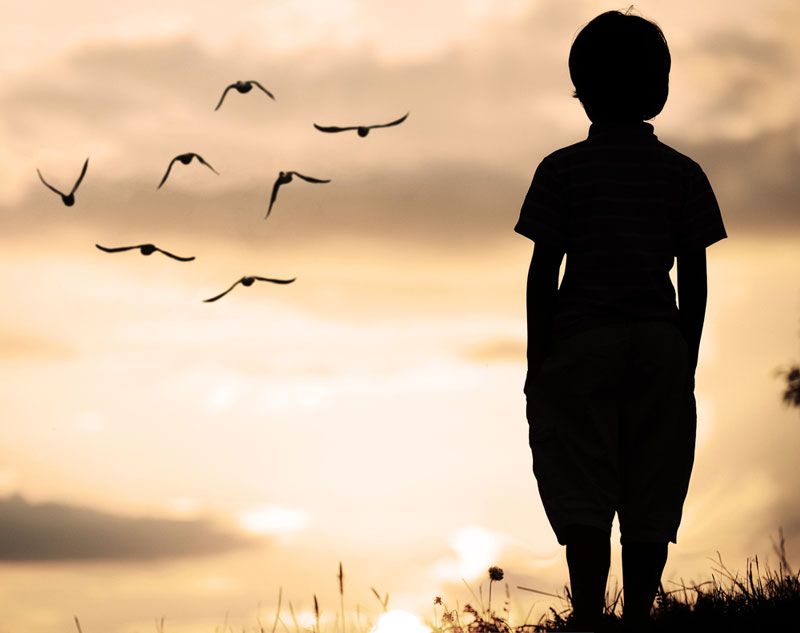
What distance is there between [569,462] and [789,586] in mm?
2412

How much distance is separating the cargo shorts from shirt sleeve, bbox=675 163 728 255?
0.47m

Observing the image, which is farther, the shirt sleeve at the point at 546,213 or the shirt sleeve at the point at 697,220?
the shirt sleeve at the point at 697,220

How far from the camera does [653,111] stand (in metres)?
5.54

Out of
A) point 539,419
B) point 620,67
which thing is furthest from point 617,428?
point 620,67

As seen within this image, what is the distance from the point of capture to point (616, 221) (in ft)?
17.3

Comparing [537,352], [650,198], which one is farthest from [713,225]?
[537,352]

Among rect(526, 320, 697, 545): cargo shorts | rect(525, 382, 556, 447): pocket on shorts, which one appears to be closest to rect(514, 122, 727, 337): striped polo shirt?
rect(526, 320, 697, 545): cargo shorts

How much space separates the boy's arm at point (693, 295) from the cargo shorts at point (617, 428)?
0.44ft

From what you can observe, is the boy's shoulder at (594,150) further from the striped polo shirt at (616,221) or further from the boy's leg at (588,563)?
the boy's leg at (588,563)

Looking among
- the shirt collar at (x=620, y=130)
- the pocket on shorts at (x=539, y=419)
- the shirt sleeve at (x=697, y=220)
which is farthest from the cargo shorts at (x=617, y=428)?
the shirt collar at (x=620, y=130)

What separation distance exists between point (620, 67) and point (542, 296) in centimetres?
119

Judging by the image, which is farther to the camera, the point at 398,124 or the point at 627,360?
the point at 627,360

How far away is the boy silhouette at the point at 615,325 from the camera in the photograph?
5.23 m

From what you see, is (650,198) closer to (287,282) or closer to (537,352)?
(537,352)
